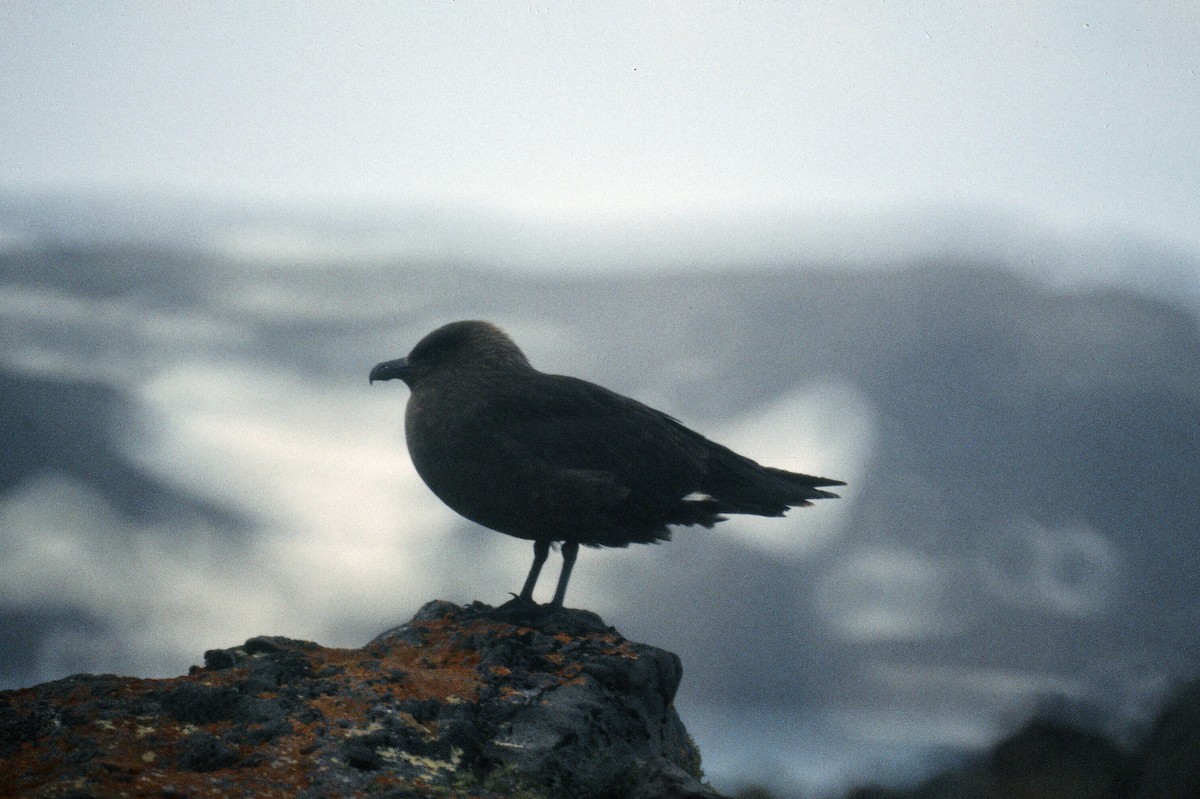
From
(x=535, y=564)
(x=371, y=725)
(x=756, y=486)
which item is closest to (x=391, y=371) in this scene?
(x=535, y=564)

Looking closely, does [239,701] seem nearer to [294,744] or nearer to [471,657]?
[294,744]

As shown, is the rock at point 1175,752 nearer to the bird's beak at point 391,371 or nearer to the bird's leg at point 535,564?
the bird's leg at point 535,564

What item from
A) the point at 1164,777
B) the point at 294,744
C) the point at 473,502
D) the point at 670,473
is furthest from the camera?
the point at 1164,777

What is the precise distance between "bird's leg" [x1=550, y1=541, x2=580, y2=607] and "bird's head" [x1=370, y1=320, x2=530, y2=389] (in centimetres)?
119

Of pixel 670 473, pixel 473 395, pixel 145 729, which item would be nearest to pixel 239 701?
pixel 145 729

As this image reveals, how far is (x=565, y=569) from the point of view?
5.73 metres

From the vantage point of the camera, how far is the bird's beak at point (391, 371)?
21.0 feet

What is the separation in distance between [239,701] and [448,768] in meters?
0.87

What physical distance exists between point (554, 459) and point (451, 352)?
112 centimetres

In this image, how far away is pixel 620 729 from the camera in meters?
4.30

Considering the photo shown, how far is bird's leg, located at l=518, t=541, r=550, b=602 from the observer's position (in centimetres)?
572

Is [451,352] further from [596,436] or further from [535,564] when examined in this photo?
[535,564]

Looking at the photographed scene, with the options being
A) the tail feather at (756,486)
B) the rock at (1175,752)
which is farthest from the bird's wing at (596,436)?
the rock at (1175,752)

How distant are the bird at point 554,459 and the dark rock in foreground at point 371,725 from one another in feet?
2.93
